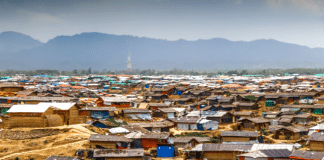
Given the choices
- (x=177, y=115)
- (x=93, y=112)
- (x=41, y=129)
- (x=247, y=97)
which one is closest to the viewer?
(x=41, y=129)

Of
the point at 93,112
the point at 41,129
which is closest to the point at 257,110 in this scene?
the point at 93,112

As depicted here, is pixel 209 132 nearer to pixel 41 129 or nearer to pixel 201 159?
pixel 201 159

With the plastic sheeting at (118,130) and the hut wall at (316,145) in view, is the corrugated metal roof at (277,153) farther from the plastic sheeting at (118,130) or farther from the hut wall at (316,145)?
the plastic sheeting at (118,130)

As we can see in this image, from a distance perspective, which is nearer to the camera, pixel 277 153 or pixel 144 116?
pixel 277 153

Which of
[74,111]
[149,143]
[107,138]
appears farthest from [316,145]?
[74,111]

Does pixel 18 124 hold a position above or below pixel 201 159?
above

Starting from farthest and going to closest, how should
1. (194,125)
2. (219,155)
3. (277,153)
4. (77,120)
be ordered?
(194,125) < (77,120) < (219,155) < (277,153)

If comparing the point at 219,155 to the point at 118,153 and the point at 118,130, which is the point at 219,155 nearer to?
the point at 118,153
